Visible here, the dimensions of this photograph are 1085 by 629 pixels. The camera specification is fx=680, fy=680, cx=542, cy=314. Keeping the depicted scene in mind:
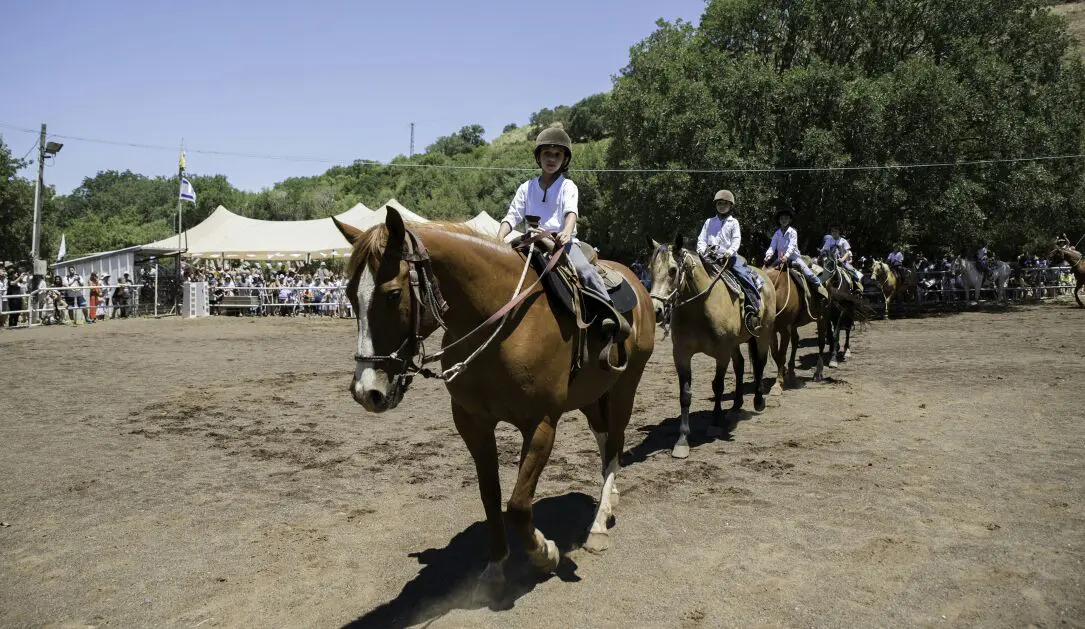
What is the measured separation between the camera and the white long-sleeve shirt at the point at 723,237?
30.4 ft

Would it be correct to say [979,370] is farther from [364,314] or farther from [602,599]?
[364,314]

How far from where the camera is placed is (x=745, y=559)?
500cm

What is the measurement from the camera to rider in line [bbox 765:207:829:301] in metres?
11.5

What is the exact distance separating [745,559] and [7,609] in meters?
4.99

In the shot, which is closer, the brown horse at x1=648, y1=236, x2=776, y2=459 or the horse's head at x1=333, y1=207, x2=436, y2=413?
the horse's head at x1=333, y1=207, x2=436, y2=413

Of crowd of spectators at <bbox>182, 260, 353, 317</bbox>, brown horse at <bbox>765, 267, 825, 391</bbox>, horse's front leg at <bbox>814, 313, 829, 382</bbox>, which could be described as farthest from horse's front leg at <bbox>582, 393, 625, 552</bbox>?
crowd of spectators at <bbox>182, 260, 353, 317</bbox>

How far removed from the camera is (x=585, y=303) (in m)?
5.01

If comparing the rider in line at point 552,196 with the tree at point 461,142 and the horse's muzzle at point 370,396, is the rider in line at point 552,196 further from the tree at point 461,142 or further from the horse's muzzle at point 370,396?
the tree at point 461,142

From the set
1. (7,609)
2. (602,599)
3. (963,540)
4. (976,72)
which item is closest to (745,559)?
(602,599)

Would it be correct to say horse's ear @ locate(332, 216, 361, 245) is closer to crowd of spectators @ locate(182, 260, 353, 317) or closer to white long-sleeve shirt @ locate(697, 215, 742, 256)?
white long-sleeve shirt @ locate(697, 215, 742, 256)

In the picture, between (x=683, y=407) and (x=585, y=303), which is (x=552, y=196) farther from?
(x=683, y=407)

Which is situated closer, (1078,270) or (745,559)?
(745,559)

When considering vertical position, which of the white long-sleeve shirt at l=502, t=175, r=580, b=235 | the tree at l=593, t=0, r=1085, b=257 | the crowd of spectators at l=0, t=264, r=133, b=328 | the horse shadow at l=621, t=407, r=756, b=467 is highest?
the tree at l=593, t=0, r=1085, b=257

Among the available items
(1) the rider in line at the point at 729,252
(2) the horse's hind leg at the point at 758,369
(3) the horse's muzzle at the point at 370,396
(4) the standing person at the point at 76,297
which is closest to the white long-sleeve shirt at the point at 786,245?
(2) the horse's hind leg at the point at 758,369
